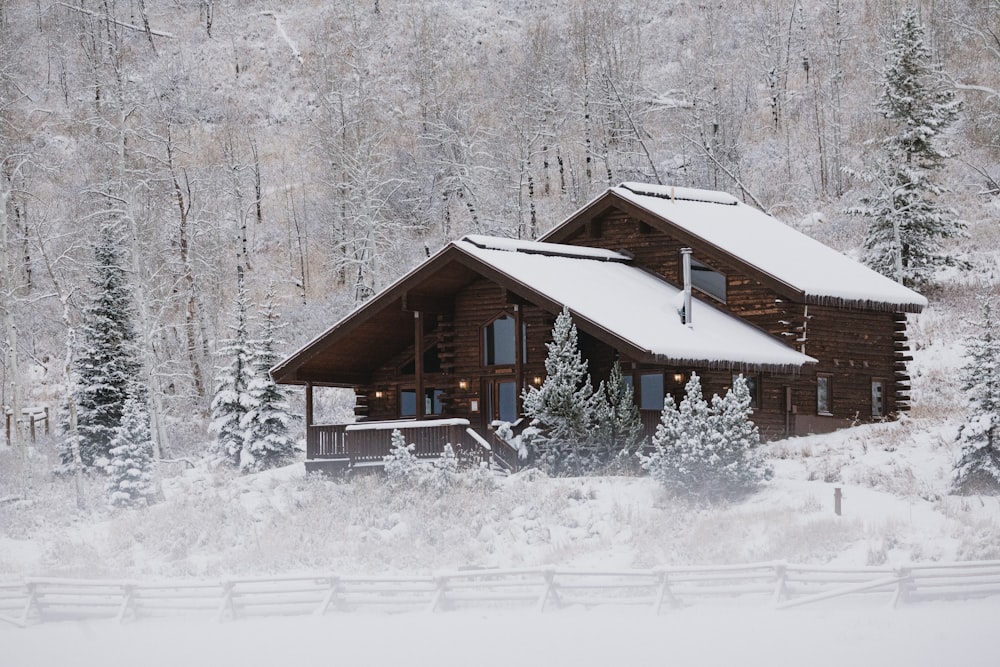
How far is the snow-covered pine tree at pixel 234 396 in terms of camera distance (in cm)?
4162

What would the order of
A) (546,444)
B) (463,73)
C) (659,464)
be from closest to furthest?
1. (659,464)
2. (546,444)
3. (463,73)

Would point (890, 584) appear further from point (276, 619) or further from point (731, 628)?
point (276, 619)

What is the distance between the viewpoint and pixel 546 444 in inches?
1281

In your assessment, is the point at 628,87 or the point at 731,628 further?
the point at 628,87

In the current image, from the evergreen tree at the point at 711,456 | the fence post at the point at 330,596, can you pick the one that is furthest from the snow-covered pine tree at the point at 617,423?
the fence post at the point at 330,596

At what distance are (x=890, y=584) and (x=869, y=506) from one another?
5516 millimetres

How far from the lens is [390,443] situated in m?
33.9

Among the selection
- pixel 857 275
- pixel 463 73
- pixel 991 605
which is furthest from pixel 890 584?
pixel 463 73

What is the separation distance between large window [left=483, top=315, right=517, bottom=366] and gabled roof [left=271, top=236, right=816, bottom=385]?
4.61 ft

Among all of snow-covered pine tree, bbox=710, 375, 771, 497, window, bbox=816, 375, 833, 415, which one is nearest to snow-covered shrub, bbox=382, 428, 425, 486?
snow-covered pine tree, bbox=710, 375, 771, 497

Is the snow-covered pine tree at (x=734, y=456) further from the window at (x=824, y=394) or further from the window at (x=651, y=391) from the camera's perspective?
the window at (x=824, y=394)

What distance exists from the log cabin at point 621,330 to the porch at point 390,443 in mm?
43

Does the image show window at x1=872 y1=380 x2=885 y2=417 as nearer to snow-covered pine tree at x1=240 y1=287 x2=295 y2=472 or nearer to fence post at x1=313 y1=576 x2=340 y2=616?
snow-covered pine tree at x1=240 y1=287 x2=295 y2=472

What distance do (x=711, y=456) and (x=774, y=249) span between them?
13.0 meters
